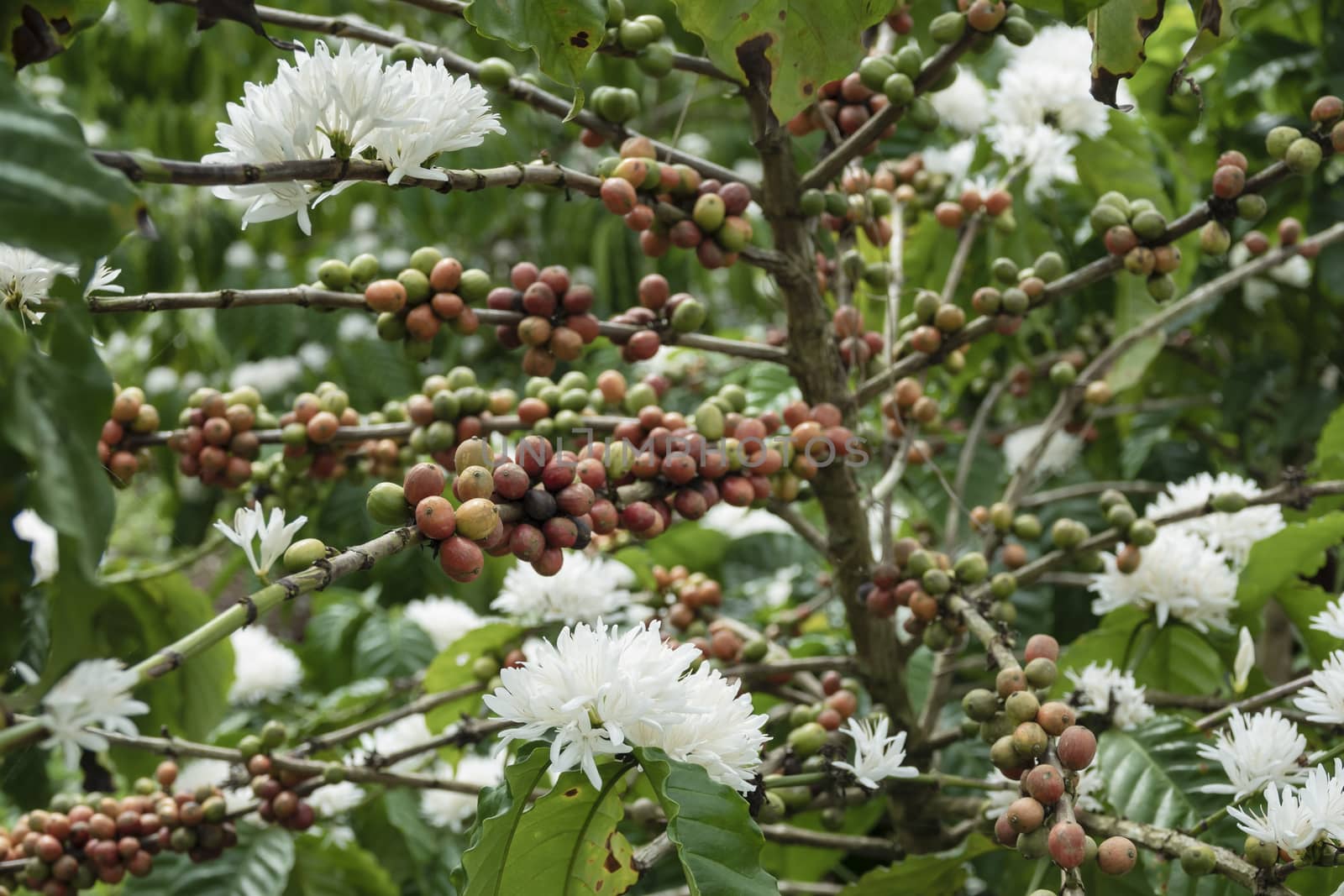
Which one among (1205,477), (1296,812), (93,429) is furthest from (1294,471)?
(93,429)

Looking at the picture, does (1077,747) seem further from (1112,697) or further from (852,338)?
(852,338)

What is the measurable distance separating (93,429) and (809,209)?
2.34ft

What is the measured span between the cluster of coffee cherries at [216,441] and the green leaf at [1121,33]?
2.68 ft

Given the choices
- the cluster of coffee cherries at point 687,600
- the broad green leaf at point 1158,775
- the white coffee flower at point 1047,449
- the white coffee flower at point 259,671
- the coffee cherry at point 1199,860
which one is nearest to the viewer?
the coffee cherry at point 1199,860

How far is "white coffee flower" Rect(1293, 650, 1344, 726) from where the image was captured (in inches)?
30.7

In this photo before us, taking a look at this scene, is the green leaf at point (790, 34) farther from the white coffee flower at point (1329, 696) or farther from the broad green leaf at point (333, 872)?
the broad green leaf at point (333, 872)

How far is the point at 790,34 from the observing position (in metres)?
0.81

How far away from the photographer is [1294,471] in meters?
1.12

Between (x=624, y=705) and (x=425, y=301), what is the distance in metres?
0.43

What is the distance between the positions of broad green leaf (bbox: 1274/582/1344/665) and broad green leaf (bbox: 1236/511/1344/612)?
0.04 ft

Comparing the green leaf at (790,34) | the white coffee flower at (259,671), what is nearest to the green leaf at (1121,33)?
the green leaf at (790,34)

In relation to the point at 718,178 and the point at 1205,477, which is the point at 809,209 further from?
the point at 1205,477

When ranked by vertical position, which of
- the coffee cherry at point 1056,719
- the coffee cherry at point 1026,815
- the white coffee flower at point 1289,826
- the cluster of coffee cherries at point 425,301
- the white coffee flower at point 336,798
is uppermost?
the cluster of coffee cherries at point 425,301

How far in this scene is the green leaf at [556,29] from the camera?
0.76 metres
